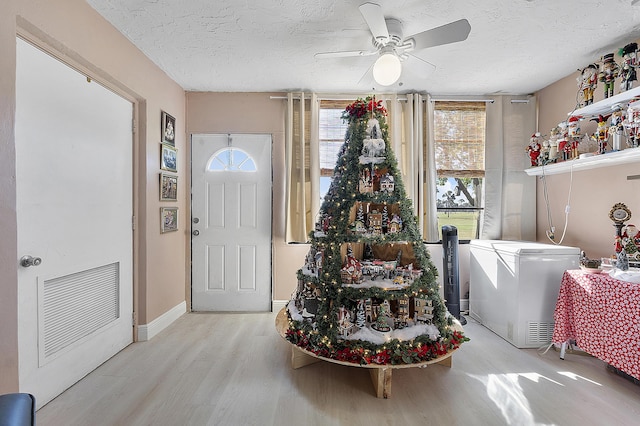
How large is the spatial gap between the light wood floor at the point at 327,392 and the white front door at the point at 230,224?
100cm

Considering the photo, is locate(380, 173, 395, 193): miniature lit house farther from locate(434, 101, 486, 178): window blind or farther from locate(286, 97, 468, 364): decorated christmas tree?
locate(434, 101, 486, 178): window blind

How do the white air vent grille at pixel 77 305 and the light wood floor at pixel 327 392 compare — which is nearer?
the light wood floor at pixel 327 392

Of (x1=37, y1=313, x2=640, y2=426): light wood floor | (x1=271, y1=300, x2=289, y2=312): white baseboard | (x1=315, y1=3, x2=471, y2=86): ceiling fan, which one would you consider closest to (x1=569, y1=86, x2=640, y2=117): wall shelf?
(x1=315, y1=3, x2=471, y2=86): ceiling fan

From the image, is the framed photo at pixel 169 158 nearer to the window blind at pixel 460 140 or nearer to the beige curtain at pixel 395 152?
the beige curtain at pixel 395 152

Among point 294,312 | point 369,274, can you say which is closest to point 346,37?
point 369,274

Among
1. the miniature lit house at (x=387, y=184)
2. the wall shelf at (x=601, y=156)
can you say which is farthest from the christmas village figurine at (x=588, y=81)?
the miniature lit house at (x=387, y=184)

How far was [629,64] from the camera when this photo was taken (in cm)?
243

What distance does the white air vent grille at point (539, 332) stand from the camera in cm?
273

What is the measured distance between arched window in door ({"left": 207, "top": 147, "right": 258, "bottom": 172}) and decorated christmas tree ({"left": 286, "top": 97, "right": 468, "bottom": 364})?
1.63 meters

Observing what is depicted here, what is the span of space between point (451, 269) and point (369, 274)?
1509 millimetres

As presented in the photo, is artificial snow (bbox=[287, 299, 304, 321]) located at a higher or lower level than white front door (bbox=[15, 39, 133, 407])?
lower

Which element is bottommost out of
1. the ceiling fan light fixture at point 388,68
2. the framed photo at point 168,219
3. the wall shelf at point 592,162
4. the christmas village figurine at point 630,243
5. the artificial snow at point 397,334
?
the artificial snow at point 397,334

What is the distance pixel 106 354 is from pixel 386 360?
2241 mm

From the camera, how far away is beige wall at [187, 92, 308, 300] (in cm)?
372
